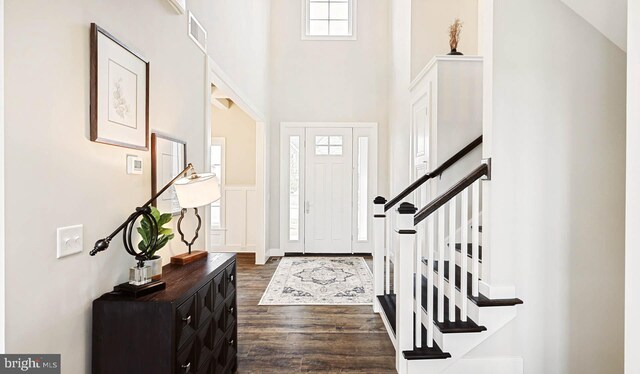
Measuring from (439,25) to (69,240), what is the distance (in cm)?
423

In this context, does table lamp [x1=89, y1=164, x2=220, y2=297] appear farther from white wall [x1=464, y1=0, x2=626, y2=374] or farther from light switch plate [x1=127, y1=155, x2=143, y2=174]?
white wall [x1=464, y1=0, x2=626, y2=374]

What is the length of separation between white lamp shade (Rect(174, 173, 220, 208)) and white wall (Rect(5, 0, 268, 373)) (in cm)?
22

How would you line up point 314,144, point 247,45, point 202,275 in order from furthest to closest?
point 314,144 → point 247,45 → point 202,275

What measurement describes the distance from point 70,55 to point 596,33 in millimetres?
2783

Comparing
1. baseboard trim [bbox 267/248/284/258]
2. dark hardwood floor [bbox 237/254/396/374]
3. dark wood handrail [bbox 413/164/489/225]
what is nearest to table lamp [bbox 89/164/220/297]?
dark hardwood floor [bbox 237/254/396/374]

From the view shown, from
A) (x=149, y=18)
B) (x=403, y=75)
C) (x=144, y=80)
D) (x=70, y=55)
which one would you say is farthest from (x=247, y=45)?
(x=70, y=55)

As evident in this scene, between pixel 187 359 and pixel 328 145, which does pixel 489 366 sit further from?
pixel 328 145

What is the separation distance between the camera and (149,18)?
188cm

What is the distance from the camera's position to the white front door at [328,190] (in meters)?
5.86

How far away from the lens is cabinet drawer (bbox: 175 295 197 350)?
4.60ft

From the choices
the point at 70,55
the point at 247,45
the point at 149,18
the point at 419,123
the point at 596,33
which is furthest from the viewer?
the point at 247,45

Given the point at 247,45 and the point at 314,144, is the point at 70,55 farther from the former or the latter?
the point at 314,144

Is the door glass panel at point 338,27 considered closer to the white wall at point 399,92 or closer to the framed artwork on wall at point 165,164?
the white wall at point 399,92

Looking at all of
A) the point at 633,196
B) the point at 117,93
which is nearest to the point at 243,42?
the point at 117,93
